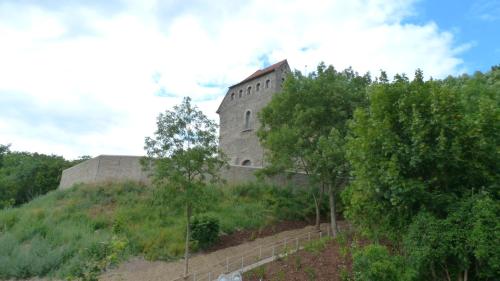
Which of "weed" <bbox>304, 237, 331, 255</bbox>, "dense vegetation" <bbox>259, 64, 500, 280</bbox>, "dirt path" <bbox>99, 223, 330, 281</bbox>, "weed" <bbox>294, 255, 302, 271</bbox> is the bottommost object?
"dirt path" <bbox>99, 223, 330, 281</bbox>

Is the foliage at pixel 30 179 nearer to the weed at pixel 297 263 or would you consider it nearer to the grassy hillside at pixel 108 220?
the grassy hillside at pixel 108 220

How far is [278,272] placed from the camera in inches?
547

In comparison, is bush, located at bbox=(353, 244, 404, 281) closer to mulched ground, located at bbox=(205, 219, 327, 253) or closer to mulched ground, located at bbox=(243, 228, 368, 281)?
mulched ground, located at bbox=(243, 228, 368, 281)

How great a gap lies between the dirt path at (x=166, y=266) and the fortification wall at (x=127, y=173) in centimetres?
779

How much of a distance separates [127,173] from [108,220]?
22.9 ft

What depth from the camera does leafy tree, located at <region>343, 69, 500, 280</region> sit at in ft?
25.7

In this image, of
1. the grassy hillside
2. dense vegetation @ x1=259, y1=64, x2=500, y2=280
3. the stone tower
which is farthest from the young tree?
the stone tower

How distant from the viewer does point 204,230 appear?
18828 millimetres

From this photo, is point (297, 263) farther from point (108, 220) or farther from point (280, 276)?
point (108, 220)

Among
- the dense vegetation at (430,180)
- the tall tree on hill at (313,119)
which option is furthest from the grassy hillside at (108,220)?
the dense vegetation at (430,180)

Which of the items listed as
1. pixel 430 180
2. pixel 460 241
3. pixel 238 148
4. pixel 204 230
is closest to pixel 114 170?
pixel 238 148

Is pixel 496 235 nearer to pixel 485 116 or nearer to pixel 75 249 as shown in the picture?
pixel 485 116

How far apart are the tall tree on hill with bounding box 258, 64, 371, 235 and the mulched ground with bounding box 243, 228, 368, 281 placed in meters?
3.66

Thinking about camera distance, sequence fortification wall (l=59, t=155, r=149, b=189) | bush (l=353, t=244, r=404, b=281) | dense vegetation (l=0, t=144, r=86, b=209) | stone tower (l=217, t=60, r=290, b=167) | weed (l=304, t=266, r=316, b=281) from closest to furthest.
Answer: bush (l=353, t=244, r=404, b=281) → weed (l=304, t=266, r=316, b=281) → fortification wall (l=59, t=155, r=149, b=189) → stone tower (l=217, t=60, r=290, b=167) → dense vegetation (l=0, t=144, r=86, b=209)
